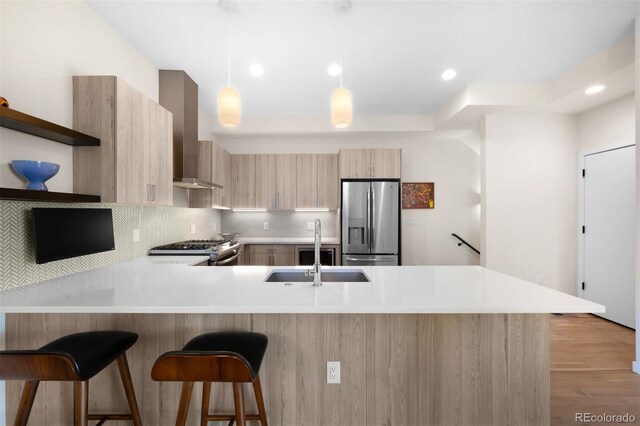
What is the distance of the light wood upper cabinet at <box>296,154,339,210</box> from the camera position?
15.2ft

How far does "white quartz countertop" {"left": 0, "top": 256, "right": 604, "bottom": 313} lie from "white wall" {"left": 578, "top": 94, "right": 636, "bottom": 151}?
10.0ft

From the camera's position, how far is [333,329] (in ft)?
5.08

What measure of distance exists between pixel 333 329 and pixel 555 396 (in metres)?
1.95

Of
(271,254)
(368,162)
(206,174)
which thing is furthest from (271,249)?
(368,162)

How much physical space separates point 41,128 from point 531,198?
504cm

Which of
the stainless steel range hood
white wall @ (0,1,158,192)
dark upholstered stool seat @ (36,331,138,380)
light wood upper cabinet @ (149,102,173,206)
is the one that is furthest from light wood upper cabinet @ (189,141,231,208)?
dark upholstered stool seat @ (36,331,138,380)

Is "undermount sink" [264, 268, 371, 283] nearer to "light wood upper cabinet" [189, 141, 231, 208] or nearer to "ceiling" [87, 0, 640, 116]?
"ceiling" [87, 0, 640, 116]

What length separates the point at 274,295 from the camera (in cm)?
140

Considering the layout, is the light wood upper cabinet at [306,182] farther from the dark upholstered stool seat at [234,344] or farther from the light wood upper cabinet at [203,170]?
the dark upholstered stool seat at [234,344]

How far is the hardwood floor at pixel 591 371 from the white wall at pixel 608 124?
2245 millimetres

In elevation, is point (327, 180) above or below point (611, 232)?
above

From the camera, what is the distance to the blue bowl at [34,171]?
1.56 m

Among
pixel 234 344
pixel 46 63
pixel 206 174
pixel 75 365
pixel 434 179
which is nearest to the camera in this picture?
pixel 75 365

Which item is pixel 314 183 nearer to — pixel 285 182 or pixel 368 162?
pixel 285 182
